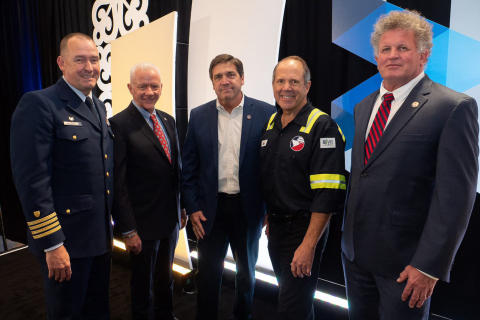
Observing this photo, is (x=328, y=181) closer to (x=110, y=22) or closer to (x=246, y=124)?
(x=246, y=124)

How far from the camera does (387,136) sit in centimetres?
122

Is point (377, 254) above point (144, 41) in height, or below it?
below

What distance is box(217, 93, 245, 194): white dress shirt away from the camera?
188 centimetres

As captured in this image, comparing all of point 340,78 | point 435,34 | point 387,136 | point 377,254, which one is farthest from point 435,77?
point 377,254

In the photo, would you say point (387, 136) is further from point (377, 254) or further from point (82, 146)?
point (82, 146)

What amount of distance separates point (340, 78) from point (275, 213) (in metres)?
1.21

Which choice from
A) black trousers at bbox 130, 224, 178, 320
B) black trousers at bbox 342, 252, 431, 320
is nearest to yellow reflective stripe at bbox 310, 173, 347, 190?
black trousers at bbox 342, 252, 431, 320

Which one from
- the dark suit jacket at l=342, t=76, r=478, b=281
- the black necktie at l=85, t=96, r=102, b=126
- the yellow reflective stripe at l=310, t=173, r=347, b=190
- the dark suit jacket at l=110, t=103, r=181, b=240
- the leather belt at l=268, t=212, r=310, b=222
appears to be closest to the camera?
the dark suit jacket at l=342, t=76, r=478, b=281

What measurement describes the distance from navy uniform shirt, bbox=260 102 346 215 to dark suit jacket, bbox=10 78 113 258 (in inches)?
35.3

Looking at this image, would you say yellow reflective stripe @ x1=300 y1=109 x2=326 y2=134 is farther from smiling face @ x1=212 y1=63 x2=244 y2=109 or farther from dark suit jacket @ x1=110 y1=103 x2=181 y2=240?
dark suit jacket @ x1=110 y1=103 x2=181 y2=240

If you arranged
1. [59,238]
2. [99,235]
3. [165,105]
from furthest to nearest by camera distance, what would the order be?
[165,105] → [99,235] → [59,238]

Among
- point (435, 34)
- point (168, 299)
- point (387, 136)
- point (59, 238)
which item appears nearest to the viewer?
point (387, 136)

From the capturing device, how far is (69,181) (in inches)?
58.9

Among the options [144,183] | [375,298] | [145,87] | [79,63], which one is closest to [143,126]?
[145,87]
